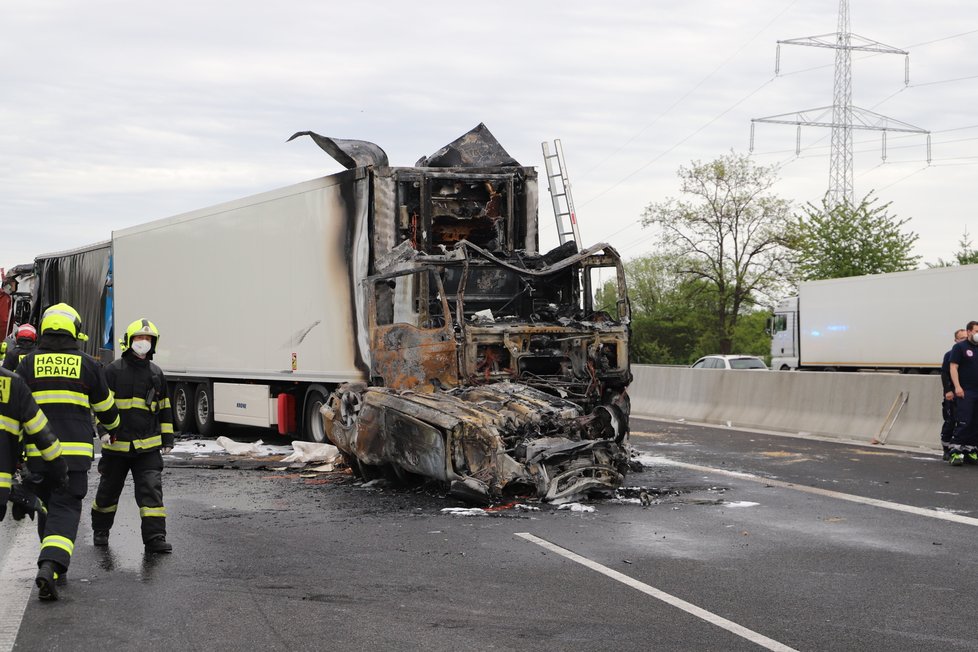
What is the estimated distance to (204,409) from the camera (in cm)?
1978

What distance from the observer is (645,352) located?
59.2 meters

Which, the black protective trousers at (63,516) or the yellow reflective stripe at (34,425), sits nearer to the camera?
the yellow reflective stripe at (34,425)

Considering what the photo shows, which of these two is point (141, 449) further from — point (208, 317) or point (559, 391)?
point (208, 317)

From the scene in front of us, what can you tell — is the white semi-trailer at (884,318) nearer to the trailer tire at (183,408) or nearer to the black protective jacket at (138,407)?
the trailer tire at (183,408)

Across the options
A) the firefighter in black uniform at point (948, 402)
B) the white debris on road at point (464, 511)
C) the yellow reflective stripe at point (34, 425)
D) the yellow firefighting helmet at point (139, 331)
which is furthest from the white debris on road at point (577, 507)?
the firefighter in black uniform at point (948, 402)

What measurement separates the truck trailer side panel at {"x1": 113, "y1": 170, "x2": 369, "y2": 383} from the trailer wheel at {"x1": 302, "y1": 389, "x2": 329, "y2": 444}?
33 cm

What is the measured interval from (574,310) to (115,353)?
10.8 meters

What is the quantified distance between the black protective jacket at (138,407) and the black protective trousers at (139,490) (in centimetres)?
10

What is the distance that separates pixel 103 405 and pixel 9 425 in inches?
39.8

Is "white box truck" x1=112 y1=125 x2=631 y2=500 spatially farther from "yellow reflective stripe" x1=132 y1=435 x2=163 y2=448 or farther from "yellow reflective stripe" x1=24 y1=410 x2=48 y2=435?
"yellow reflective stripe" x1=24 y1=410 x2=48 y2=435

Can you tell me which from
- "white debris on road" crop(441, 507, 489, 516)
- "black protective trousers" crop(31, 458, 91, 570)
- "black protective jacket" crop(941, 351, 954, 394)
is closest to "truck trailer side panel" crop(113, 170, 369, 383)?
"white debris on road" crop(441, 507, 489, 516)

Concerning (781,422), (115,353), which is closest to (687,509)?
(781,422)

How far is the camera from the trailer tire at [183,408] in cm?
2014

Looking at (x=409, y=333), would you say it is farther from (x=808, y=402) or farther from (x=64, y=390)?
(x=808, y=402)
